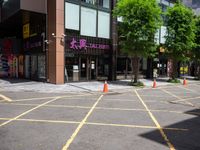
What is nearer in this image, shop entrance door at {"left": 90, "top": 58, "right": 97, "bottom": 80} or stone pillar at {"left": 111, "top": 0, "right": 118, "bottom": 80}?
shop entrance door at {"left": 90, "top": 58, "right": 97, "bottom": 80}

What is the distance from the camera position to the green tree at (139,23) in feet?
70.3

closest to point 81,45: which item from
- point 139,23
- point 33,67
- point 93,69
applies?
point 93,69

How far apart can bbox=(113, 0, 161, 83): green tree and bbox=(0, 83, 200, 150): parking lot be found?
1049 cm

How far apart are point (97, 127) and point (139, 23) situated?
15.1 metres

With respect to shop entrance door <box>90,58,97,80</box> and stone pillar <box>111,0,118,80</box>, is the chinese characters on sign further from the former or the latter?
stone pillar <box>111,0,118,80</box>

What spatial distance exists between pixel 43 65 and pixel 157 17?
1094 cm

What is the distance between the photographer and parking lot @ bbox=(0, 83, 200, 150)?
6398mm

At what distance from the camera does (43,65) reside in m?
23.6

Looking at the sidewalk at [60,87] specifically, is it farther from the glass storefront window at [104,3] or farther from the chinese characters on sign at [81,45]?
the glass storefront window at [104,3]

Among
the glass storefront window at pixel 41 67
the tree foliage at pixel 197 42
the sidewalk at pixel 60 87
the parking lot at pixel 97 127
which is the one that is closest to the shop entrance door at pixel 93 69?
the sidewalk at pixel 60 87

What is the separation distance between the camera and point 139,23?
21.5m

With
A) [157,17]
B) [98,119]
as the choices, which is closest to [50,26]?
[157,17]

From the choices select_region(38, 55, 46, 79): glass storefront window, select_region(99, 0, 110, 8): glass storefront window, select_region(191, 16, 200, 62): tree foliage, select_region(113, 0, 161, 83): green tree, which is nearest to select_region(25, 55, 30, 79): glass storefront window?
select_region(38, 55, 46, 79): glass storefront window

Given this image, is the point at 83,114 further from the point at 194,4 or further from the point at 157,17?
→ the point at 194,4
